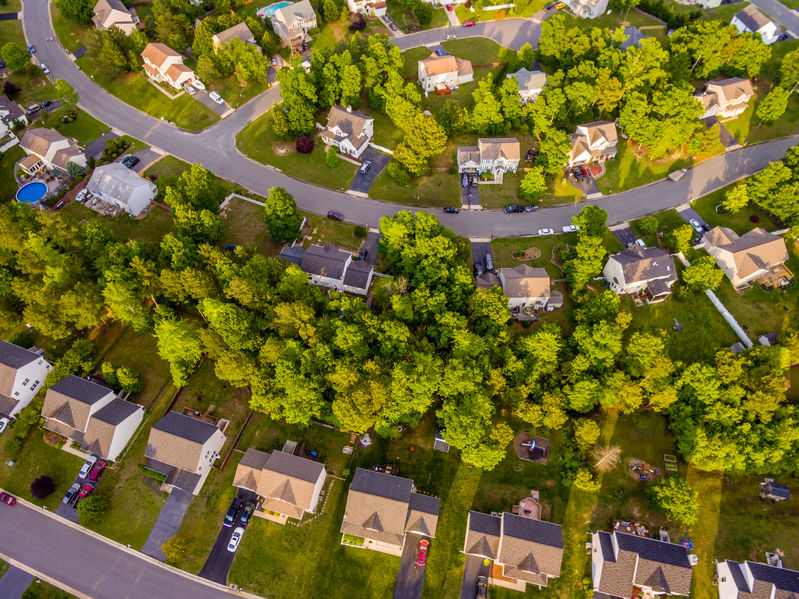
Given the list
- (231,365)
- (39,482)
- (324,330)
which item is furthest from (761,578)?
(39,482)

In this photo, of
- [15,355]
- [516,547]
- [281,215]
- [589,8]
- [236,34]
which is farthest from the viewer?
[589,8]

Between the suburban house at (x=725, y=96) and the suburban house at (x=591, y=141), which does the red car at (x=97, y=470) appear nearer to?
the suburban house at (x=591, y=141)

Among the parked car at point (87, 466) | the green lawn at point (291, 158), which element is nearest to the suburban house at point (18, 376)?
the parked car at point (87, 466)

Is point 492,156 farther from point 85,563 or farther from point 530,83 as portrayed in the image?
point 85,563

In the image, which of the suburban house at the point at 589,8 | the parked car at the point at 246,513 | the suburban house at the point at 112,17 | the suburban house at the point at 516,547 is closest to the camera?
the suburban house at the point at 516,547

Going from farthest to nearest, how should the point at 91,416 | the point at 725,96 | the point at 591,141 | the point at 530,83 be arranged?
the point at 530,83, the point at 725,96, the point at 591,141, the point at 91,416

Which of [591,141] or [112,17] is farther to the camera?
[112,17]

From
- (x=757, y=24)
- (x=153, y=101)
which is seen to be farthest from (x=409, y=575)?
(x=757, y=24)

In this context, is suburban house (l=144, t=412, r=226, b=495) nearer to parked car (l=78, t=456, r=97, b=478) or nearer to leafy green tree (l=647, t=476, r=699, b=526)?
parked car (l=78, t=456, r=97, b=478)
